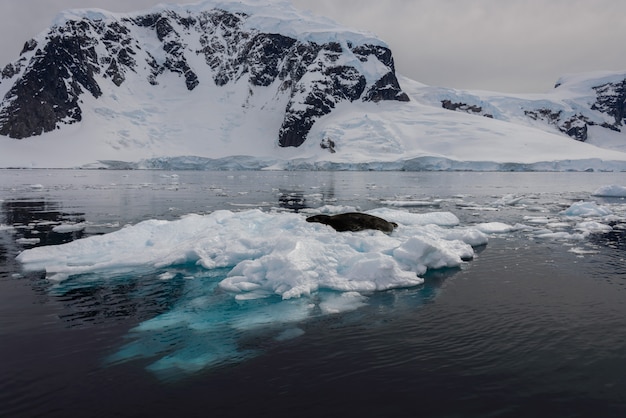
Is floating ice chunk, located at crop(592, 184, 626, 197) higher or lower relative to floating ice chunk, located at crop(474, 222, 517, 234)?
higher

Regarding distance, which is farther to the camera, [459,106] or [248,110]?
[248,110]

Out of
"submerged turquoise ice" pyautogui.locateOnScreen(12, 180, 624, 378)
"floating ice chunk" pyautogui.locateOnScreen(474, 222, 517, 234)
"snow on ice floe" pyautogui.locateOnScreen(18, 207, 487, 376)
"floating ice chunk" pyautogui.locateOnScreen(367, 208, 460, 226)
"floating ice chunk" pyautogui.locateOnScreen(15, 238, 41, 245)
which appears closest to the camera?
"submerged turquoise ice" pyautogui.locateOnScreen(12, 180, 624, 378)

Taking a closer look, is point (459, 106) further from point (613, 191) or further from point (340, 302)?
point (340, 302)

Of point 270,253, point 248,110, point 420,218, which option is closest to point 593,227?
point 420,218

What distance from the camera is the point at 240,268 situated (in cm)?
1267

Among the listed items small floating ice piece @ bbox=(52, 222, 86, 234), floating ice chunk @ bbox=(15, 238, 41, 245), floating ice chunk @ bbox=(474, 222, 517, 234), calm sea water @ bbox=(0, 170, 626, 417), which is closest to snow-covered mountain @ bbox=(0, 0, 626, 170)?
floating ice chunk @ bbox=(474, 222, 517, 234)

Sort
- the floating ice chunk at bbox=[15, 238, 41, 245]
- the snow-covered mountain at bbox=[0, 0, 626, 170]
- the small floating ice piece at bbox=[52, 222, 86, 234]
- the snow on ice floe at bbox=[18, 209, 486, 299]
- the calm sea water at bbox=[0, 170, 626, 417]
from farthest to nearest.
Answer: the snow-covered mountain at bbox=[0, 0, 626, 170], the small floating ice piece at bbox=[52, 222, 86, 234], the floating ice chunk at bbox=[15, 238, 41, 245], the snow on ice floe at bbox=[18, 209, 486, 299], the calm sea water at bbox=[0, 170, 626, 417]

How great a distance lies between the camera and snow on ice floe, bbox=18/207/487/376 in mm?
8617

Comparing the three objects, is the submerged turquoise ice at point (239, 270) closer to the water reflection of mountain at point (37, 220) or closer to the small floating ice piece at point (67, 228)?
the water reflection of mountain at point (37, 220)

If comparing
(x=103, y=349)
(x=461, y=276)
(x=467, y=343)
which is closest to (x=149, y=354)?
(x=103, y=349)

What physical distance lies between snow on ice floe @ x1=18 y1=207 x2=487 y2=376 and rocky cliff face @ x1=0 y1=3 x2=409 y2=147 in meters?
146

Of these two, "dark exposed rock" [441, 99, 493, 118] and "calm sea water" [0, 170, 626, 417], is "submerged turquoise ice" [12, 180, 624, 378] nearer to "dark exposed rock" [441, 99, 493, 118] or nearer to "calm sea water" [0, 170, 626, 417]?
"calm sea water" [0, 170, 626, 417]

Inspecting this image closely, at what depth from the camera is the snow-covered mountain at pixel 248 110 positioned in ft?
404

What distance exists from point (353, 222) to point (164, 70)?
197752 mm
